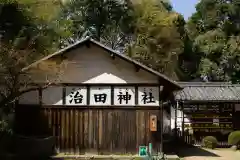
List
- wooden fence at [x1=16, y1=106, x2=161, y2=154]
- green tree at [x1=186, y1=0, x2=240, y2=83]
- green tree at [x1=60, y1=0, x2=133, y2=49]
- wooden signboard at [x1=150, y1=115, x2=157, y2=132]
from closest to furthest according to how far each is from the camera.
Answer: wooden signboard at [x1=150, y1=115, x2=157, y2=132], wooden fence at [x1=16, y1=106, x2=161, y2=154], green tree at [x1=186, y1=0, x2=240, y2=83], green tree at [x1=60, y1=0, x2=133, y2=49]

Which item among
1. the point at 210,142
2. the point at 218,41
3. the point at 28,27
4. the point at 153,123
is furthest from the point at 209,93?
the point at 218,41

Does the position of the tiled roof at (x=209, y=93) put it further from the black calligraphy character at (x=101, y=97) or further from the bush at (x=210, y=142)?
the black calligraphy character at (x=101, y=97)

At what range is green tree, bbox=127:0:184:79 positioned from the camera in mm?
37062

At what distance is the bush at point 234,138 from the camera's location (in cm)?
2486

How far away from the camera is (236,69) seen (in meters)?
40.5

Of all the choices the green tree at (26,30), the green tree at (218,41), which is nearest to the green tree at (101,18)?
the green tree at (218,41)

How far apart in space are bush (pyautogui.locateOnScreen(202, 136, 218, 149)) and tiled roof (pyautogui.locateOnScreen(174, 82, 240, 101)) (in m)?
2.79

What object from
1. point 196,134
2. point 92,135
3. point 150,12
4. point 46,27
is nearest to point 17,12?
point 46,27

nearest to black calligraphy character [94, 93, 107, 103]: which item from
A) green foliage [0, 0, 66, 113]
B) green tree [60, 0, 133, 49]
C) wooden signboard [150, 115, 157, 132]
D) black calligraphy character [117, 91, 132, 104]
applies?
black calligraphy character [117, 91, 132, 104]

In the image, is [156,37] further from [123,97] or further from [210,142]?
[123,97]

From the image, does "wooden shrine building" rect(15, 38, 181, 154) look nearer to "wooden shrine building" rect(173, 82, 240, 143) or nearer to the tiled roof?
"wooden shrine building" rect(173, 82, 240, 143)

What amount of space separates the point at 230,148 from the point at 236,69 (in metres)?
16.7

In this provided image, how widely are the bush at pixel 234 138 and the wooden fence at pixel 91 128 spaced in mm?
8040

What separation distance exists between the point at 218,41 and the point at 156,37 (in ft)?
23.8
